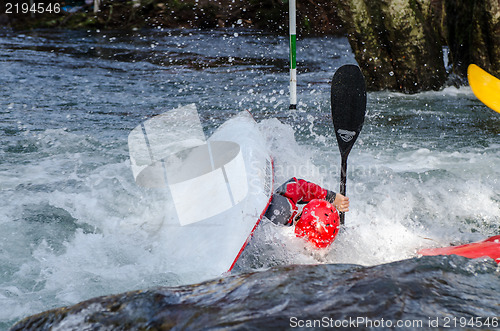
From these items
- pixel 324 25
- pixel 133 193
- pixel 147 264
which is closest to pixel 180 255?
pixel 147 264

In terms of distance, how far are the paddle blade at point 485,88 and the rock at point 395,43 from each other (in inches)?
86.5

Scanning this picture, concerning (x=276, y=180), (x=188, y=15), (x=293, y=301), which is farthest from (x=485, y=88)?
(x=188, y=15)

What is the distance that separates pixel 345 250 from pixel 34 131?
13.4 ft

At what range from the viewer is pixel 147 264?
112 inches

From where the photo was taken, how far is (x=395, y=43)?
7.33 m

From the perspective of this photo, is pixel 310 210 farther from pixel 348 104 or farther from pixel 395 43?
pixel 395 43

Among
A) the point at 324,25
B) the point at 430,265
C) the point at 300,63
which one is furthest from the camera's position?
the point at 324,25

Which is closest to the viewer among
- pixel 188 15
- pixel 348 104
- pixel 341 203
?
pixel 341 203

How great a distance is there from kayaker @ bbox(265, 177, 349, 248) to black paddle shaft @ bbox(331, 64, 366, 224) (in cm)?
26

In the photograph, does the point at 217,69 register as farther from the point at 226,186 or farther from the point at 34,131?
the point at 226,186

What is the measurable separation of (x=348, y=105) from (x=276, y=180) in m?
0.80

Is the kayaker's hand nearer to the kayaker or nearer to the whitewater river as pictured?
the kayaker

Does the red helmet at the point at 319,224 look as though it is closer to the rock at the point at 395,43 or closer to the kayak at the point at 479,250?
the kayak at the point at 479,250

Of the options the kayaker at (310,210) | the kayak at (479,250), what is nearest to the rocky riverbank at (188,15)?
the kayaker at (310,210)
